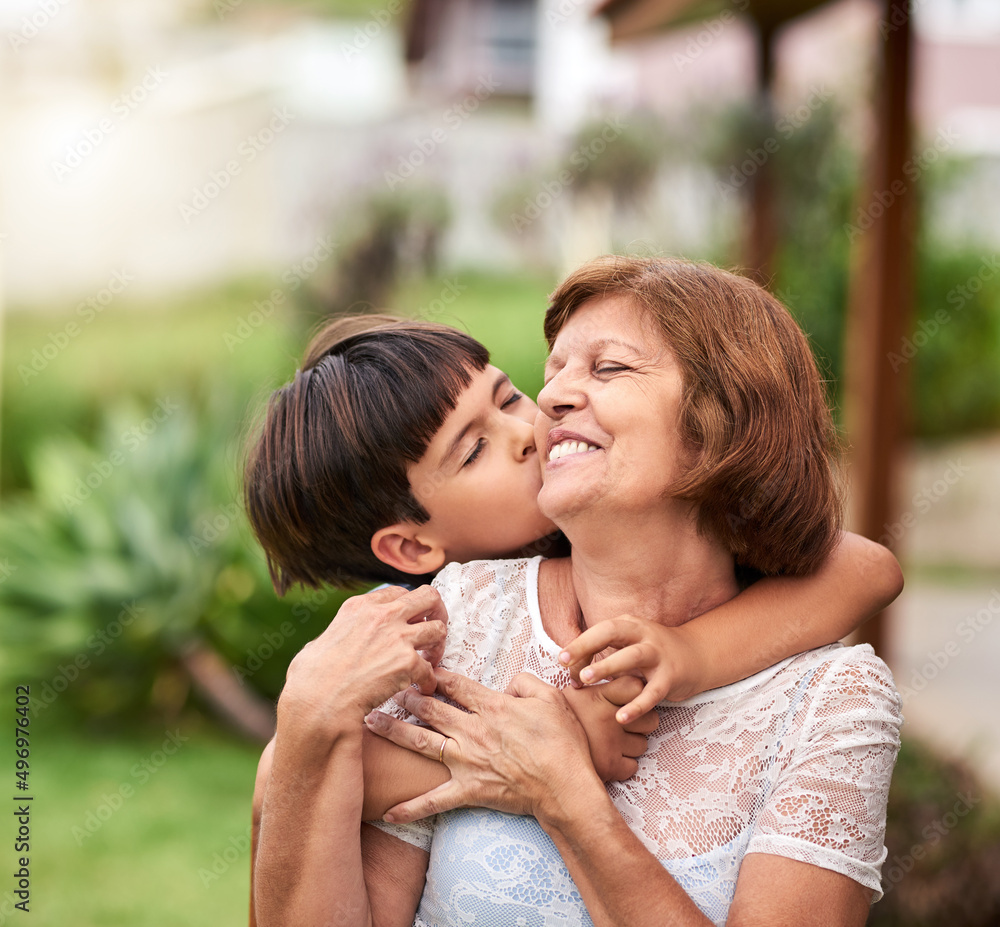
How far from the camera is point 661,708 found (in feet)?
5.59

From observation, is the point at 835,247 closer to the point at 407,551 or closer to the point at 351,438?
the point at 407,551

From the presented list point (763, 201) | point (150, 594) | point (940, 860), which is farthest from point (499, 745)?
point (763, 201)

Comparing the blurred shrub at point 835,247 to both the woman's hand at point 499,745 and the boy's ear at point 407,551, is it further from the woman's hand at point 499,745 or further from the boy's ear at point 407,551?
the woman's hand at point 499,745

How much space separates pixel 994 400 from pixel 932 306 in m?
1.34

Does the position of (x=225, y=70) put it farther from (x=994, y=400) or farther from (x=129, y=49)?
(x=994, y=400)

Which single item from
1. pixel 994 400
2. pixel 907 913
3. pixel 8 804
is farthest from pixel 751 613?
pixel 994 400

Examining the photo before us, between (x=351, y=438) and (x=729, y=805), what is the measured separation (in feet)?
2.78

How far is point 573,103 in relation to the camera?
1092cm

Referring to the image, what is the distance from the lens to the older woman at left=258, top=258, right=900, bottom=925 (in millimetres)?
1520

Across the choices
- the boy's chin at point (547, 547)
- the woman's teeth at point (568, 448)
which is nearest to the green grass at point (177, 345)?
the boy's chin at point (547, 547)

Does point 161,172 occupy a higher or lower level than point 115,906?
higher

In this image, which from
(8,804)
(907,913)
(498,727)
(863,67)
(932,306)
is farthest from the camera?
(932,306)

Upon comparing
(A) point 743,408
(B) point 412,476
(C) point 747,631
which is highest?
(A) point 743,408

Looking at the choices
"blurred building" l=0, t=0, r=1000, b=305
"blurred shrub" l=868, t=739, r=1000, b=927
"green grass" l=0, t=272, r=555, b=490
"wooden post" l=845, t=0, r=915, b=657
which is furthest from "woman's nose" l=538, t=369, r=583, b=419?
"blurred building" l=0, t=0, r=1000, b=305
